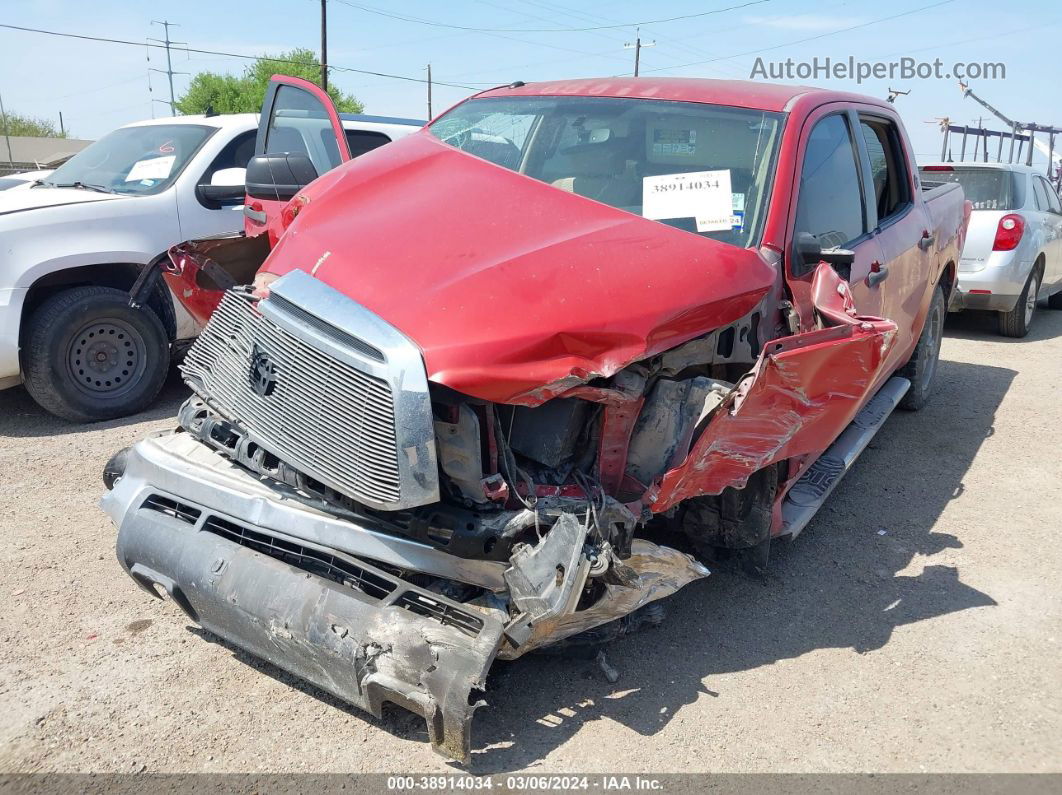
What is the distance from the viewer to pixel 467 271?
2830 millimetres

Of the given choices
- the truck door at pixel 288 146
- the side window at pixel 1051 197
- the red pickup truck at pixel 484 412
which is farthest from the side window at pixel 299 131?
the side window at pixel 1051 197

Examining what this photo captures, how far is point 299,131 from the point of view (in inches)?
207

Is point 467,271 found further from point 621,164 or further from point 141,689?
point 141,689

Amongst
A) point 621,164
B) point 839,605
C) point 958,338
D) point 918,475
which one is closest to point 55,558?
point 621,164

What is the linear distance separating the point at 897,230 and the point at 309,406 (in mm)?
3589

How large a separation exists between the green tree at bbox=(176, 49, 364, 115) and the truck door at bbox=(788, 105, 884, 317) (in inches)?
Answer: 1904

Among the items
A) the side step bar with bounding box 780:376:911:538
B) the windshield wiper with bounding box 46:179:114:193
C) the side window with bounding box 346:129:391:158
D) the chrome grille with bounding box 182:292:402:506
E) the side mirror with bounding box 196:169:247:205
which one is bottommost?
the side step bar with bounding box 780:376:911:538

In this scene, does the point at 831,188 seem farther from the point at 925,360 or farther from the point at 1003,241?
the point at 1003,241

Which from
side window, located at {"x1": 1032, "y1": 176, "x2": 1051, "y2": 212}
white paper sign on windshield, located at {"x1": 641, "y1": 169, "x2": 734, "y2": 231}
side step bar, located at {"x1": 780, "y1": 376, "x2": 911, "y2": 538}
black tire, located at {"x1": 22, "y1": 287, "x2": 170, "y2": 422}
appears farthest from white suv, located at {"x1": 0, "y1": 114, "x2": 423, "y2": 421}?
side window, located at {"x1": 1032, "y1": 176, "x2": 1051, "y2": 212}

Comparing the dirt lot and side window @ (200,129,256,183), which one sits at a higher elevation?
side window @ (200,129,256,183)

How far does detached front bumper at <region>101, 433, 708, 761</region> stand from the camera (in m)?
2.48

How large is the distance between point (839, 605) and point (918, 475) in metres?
1.89

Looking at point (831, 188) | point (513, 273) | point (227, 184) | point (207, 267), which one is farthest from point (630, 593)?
point (227, 184)

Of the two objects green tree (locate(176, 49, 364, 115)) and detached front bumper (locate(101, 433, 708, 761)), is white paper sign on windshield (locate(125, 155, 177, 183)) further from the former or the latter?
green tree (locate(176, 49, 364, 115))
